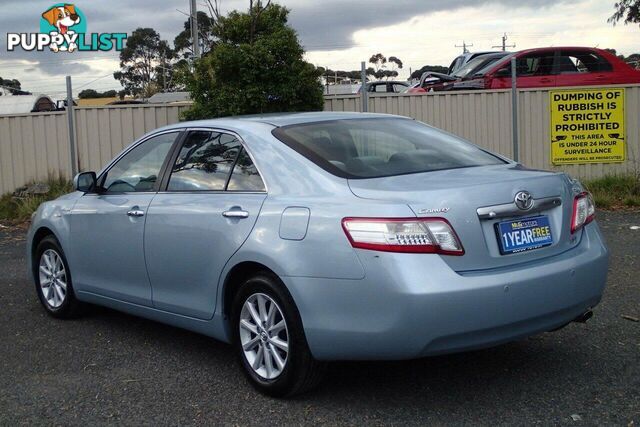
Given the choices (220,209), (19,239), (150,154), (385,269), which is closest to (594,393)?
(385,269)

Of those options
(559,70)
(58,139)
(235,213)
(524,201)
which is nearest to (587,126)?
(559,70)

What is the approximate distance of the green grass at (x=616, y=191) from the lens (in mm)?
11484

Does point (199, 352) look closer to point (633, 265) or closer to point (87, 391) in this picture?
point (87, 391)

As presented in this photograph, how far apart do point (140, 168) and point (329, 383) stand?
204cm

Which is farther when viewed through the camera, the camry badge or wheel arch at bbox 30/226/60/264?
wheel arch at bbox 30/226/60/264

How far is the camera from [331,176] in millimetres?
4234

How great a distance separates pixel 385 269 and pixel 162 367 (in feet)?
6.23

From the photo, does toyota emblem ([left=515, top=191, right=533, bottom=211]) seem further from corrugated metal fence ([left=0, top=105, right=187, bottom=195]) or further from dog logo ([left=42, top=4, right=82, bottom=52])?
dog logo ([left=42, top=4, right=82, bottom=52])

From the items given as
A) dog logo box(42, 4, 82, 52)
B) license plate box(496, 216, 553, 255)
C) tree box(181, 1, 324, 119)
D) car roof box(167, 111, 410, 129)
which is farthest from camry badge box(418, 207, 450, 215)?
dog logo box(42, 4, 82, 52)

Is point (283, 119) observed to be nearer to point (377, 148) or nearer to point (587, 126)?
point (377, 148)

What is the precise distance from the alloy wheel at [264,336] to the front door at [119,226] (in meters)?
0.99

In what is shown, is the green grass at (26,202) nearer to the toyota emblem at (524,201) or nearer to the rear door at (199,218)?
the rear door at (199,218)

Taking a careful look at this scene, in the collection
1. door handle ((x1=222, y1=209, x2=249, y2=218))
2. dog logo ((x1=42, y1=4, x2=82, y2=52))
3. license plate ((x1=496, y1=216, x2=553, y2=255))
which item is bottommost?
license plate ((x1=496, y1=216, x2=553, y2=255))

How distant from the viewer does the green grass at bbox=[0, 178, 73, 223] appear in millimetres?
12164
